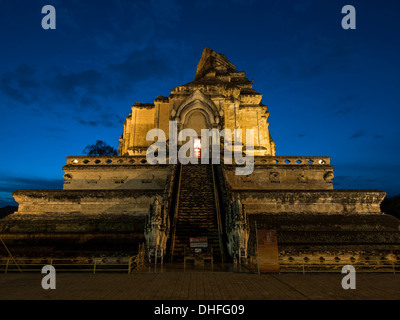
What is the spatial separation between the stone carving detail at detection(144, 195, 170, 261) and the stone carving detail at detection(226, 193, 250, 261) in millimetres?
3136

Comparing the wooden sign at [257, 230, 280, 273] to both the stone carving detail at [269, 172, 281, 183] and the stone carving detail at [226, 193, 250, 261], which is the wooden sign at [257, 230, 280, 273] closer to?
the stone carving detail at [226, 193, 250, 261]

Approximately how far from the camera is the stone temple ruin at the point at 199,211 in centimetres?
1247

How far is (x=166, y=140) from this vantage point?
25844mm

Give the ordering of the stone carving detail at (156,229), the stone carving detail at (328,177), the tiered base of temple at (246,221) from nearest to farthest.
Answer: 1. the stone carving detail at (156,229)
2. the tiered base of temple at (246,221)
3. the stone carving detail at (328,177)

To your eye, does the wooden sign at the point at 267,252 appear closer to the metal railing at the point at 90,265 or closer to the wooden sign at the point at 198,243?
the wooden sign at the point at 198,243

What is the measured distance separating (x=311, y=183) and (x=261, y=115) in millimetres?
12720

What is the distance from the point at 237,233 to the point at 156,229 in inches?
146

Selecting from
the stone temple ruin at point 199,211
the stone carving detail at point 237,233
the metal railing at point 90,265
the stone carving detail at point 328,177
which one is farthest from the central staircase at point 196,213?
the stone carving detail at point 328,177

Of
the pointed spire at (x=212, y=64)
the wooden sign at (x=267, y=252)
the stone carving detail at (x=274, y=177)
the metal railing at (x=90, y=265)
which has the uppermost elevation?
the pointed spire at (x=212, y=64)

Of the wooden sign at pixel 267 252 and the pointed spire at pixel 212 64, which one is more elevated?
the pointed spire at pixel 212 64

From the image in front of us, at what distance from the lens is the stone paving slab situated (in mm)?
6438

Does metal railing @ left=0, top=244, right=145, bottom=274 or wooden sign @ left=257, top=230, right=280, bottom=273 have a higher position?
wooden sign @ left=257, top=230, right=280, bottom=273

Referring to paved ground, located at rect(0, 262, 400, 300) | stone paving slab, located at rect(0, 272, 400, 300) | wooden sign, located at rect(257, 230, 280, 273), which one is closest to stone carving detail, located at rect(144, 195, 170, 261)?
paved ground, located at rect(0, 262, 400, 300)

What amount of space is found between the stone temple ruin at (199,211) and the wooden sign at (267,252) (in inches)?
68.8
